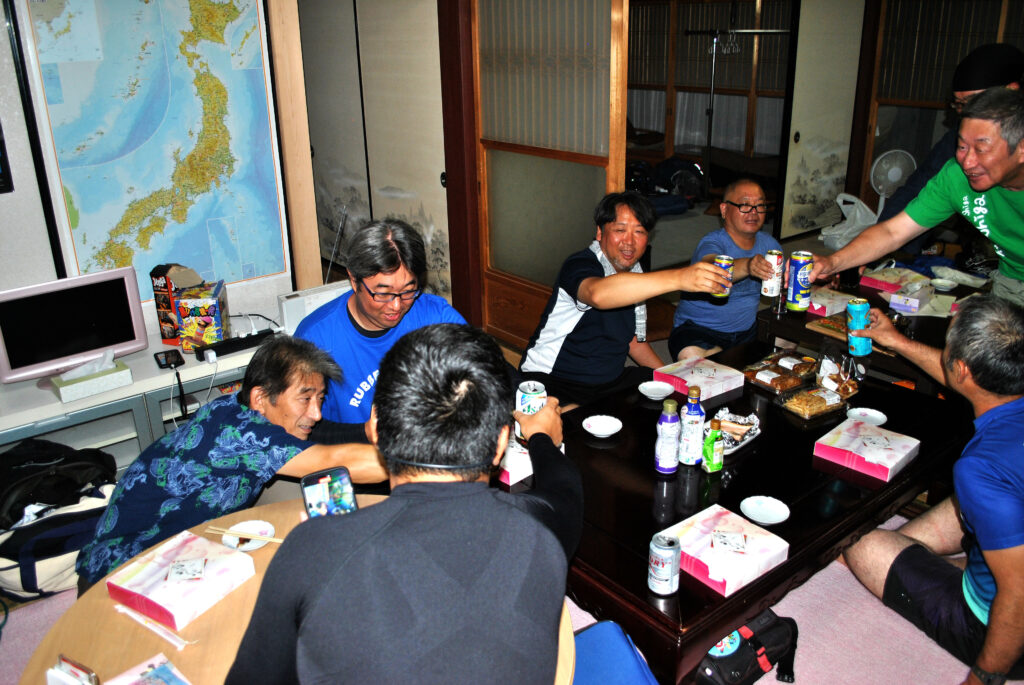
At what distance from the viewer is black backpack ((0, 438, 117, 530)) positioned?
2.64 m

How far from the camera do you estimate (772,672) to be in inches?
93.0

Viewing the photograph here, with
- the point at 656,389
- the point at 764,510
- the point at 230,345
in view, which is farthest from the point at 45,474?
the point at 764,510

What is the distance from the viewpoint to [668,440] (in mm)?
2041

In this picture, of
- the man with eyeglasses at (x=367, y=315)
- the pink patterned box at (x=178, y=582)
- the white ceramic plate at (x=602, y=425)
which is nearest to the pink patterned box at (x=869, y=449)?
the white ceramic plate at (x=602, y=425)

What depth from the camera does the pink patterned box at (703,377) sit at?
2.58 m

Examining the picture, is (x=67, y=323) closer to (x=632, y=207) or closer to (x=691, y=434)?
(x=632, y=207)

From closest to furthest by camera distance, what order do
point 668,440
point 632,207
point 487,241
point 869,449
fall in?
point 668,440
point 869,449
point 632,207
point 487,241

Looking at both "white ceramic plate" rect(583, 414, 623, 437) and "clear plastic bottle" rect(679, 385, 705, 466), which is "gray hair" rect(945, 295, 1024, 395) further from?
"white ceramic plate" rect(583, 414, 623, 437)

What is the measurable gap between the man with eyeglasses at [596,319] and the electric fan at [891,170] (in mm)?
3842

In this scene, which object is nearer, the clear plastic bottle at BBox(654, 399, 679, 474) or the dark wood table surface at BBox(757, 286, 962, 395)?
the clear plastic bottle at BBox(654, 399, 679, 474)

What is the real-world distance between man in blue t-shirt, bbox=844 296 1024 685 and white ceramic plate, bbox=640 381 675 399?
76 cm

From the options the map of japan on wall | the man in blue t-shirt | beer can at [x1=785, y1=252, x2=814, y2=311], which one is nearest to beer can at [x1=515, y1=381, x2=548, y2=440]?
the man in blue t-shirt

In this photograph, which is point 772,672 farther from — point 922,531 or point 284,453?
point 284,453

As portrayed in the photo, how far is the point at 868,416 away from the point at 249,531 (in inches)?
73.7
